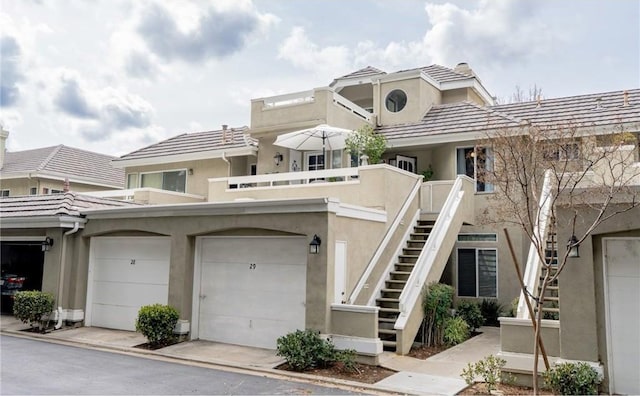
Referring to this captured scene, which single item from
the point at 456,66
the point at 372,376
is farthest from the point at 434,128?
the point at 372,376

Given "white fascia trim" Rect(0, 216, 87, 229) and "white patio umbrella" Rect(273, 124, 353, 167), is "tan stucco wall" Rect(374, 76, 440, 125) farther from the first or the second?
"white fascia trim" Rect(0, 216, 87, 229)

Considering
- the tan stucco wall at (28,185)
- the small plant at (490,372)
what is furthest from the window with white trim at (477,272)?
the tan stucco wall at (28,185)

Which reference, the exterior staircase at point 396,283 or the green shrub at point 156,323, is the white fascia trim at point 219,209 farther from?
the exterior staircase at point 396,283

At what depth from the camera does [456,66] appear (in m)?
23.2

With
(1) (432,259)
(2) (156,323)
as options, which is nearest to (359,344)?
(1) (432,259)

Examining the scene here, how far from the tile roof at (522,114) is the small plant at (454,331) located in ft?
19.9

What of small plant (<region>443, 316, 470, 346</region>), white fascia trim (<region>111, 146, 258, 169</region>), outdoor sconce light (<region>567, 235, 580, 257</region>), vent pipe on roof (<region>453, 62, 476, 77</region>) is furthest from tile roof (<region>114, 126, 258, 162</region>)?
outdoor sconce light (<region>567, 235, 580, 257</region>)

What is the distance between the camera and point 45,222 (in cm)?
1445

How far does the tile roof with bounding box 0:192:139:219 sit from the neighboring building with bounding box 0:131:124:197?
10.4m

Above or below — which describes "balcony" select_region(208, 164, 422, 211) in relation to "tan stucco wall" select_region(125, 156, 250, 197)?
below

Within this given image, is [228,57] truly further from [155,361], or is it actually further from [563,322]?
[563,322]

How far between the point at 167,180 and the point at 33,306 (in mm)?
9123

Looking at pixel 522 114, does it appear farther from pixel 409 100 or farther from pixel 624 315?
pixel 624 315

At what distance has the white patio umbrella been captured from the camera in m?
15.3
